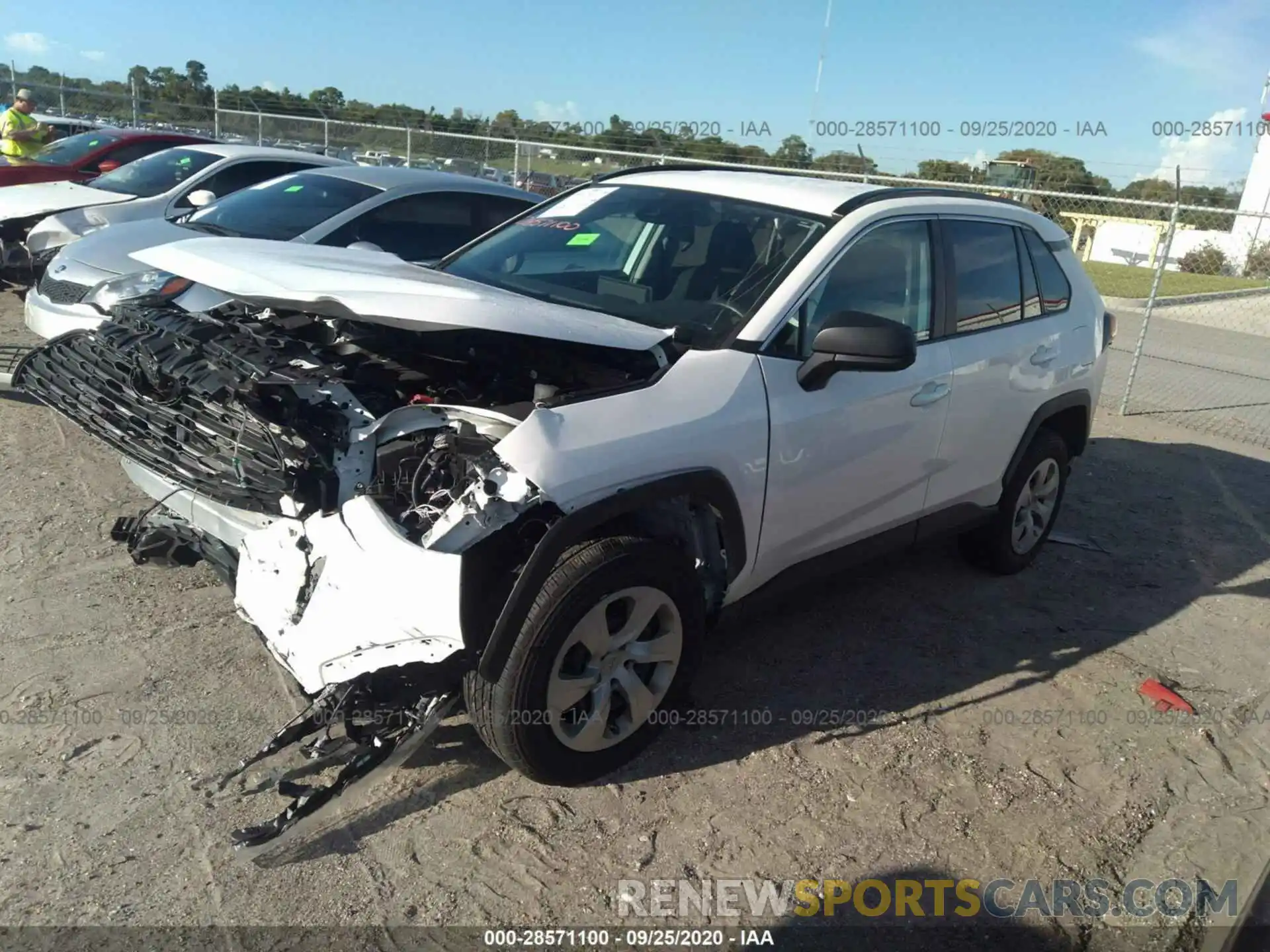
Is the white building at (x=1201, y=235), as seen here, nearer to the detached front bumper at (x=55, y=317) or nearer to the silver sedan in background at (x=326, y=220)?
the silver sedan in background at (x=326, y=220)

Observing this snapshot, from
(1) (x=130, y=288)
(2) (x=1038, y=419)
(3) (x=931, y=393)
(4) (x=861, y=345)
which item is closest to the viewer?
(4) (x=861, y=345)

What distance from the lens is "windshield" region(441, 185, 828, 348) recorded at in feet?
11.9

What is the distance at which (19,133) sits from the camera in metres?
11.7

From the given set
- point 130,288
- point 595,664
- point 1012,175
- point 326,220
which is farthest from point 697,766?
point 1012,175

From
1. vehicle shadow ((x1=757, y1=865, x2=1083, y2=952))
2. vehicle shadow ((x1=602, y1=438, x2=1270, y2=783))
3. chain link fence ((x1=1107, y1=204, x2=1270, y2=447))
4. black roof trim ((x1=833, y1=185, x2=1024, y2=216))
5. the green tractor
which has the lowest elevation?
vehicle shadow ((x1=757, y1=865, x2=1083, y2=952))

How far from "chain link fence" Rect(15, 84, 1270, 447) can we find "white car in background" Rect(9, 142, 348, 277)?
4192mm

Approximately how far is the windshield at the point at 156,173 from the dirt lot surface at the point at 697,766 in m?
5.32

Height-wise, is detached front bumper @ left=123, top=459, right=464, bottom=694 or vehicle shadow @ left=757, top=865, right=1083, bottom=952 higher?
detached front bumper @ left=123, top=459, right=464, bottom=694

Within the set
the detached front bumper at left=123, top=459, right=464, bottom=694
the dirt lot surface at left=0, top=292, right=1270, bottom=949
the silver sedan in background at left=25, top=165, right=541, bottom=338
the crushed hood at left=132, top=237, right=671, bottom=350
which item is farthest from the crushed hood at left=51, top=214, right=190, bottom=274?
the detached front bumper at left=123, top=459, right=464, bottom=694

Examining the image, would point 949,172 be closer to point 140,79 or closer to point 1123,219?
point 1123,219

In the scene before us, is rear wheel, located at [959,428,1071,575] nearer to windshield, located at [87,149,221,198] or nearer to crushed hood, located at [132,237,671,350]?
crushed hood, located at [132,237,671,350]

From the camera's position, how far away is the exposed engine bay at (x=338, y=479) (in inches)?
106

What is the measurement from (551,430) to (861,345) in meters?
1.15

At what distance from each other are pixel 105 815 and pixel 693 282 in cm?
264
